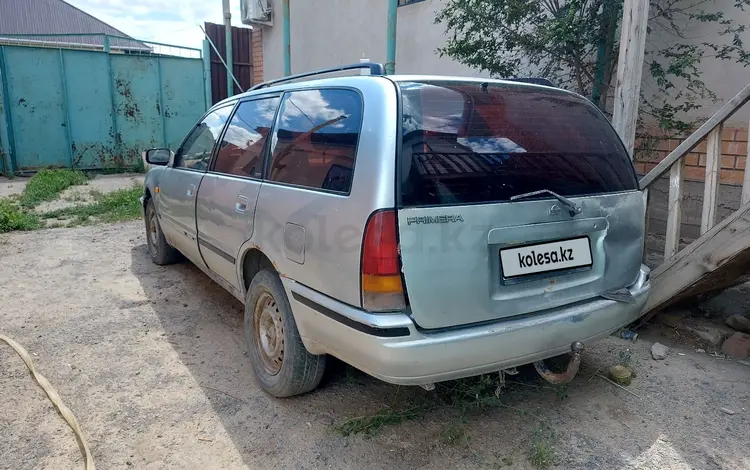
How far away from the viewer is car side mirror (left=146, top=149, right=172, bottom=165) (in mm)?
4453

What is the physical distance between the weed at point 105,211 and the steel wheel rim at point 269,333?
16.6 ft

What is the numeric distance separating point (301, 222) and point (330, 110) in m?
0.57

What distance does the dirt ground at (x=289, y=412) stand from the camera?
2.29 metres

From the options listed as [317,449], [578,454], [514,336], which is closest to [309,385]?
[317,449]

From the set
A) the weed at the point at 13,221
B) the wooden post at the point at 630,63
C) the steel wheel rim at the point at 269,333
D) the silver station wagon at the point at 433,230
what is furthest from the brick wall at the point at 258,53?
the steel wheel rim at the point at 269,333

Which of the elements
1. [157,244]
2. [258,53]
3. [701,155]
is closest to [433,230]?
[701,155]

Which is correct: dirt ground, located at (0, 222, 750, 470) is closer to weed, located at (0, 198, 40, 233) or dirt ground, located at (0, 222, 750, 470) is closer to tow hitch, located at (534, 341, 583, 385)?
tow hitch, located at (534, 341, 583, 385)

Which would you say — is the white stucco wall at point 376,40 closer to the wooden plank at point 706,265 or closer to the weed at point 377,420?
the wooden plank at point 706,265

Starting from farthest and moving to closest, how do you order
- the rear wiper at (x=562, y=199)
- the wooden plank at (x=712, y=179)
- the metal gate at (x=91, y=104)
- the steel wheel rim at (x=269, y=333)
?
the metal gate at (x=91, y=104) < the wooden plank at (x=712, y=179) < the steel wheel rim at (x=269, y=333) < the rear wiper at (x=562, y=199)

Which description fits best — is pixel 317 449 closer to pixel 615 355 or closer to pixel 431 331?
pixel 431 331

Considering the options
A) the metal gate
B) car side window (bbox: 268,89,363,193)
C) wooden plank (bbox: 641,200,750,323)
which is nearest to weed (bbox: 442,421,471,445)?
car side window (bbox: 268,89,363,193)

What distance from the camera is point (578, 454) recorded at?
2.31 m

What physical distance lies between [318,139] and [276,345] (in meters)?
1.11

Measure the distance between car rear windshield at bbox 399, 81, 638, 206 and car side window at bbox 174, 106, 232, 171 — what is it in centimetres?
193
